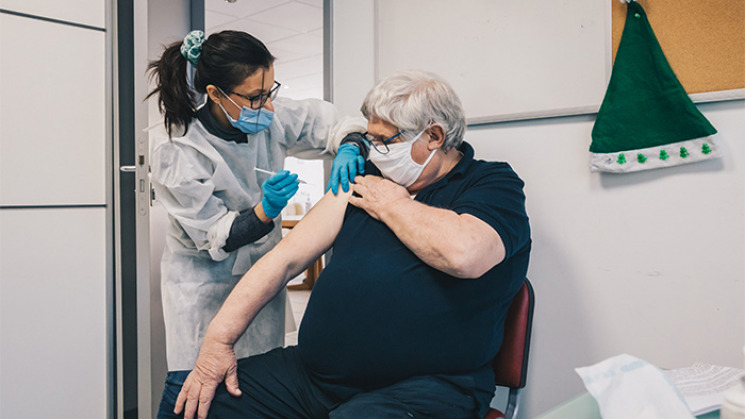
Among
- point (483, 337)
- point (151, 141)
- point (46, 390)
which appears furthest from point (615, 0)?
point (46, 390)

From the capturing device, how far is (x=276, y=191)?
1421mm

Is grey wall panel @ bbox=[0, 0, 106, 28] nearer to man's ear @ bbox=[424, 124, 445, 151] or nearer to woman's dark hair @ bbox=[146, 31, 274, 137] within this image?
woman's dark hair @ bbox=[146, 31, 274, 137]

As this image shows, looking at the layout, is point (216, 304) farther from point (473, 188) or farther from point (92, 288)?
point (473, 188)

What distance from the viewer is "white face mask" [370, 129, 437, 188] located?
1300 millimetres

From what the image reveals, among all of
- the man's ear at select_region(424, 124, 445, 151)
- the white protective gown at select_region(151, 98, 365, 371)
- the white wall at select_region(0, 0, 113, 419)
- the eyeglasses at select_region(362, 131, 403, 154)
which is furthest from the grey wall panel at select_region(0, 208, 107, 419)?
the man's ear at select_region(424, 124, 445, 151)

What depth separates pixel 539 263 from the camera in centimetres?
151

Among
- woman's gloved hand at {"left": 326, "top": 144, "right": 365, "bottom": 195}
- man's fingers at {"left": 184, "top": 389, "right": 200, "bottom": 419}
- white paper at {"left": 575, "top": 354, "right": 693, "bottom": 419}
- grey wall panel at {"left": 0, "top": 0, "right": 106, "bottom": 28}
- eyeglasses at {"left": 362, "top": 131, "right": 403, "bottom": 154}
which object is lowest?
man's fingers at {"left": 184, "top": 389, "right": 200, "bottom": 419}

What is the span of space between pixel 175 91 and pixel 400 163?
72 centimetres

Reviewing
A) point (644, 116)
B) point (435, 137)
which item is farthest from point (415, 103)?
point (644, 116)

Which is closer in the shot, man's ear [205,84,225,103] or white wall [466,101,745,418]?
white wall [466,101,745,418]

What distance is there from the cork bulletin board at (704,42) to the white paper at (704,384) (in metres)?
0.69

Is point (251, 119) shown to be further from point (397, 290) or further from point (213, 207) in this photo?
point (397, 290)

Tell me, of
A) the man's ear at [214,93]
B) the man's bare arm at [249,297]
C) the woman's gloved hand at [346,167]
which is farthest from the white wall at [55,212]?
the woman's gloved hand at [346,167]

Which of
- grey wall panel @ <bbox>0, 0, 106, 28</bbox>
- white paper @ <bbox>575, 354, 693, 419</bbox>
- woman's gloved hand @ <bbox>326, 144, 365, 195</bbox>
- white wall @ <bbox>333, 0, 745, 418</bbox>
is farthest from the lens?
grey wall panel @ <bbox>0, 0, 106, 28</bbox>
